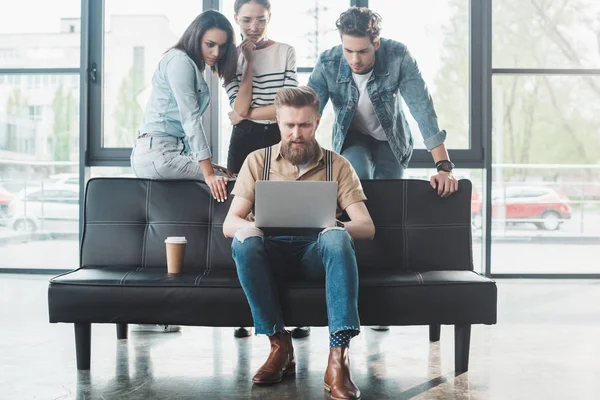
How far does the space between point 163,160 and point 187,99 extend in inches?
11.9

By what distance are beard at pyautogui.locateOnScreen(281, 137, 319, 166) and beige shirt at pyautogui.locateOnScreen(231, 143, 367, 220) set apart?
0.12 feet

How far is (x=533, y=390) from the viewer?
2152 mm

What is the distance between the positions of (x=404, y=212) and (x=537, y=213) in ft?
8.82

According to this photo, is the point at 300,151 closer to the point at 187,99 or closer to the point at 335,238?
the point at 335,238

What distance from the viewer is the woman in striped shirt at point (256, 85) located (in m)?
3.01

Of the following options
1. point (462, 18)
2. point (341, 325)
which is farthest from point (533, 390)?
point (462, 18)

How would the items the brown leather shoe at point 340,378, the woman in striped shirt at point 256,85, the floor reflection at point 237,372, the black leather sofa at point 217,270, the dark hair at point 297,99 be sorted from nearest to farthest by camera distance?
the brown leather shoe at point 340,378 → the floor reflection at point 237,372 → the black leather sofa at point 217,270 → the dark hair at point 297,99 → the woman in striped shirt at point 256,85

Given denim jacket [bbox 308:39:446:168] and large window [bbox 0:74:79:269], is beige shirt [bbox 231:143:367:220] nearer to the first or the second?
denim jacket [bbox 308:39:446:168]

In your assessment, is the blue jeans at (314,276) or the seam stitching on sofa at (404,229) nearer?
the blue jeans at (314,276)

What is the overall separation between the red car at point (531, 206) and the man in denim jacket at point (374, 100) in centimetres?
210

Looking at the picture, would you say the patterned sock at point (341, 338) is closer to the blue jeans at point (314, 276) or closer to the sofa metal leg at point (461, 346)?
the blue jeans at point (314, 276)

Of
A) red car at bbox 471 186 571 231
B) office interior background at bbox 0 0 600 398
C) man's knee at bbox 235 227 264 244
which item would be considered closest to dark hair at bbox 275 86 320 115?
man's knee at bbox 235 227 264 244

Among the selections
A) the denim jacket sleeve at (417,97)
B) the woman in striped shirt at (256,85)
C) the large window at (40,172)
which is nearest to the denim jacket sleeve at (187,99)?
the woman in striped shirt at (256,85)

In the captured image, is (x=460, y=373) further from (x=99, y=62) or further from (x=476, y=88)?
(x=99, y=62)
